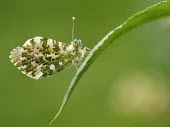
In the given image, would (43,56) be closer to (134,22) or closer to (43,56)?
(43,56)

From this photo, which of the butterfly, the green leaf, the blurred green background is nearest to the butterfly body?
the butterfly

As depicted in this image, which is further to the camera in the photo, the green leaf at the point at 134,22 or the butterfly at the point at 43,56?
the butterfly at the point at 43,56

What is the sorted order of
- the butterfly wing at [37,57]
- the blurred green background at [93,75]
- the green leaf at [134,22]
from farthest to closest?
the blurred green background at [93,75] < the butterfly wing at [37,57] < the green leaf at [134,22]

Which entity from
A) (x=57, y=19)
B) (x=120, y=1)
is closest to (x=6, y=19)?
(x=57, y=19)

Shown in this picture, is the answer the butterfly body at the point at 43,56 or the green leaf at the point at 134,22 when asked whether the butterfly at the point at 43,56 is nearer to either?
the butterfly body at the point at 43,56

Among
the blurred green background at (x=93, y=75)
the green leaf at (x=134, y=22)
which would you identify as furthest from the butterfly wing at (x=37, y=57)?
the blurred green background at (x=93, y=75)

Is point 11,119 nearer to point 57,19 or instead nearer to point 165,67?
point 57,19
